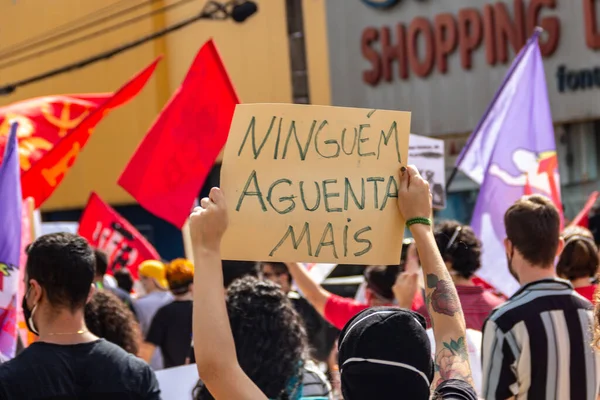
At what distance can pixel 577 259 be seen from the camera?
4.58 metres

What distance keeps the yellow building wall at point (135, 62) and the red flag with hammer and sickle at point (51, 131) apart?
966 cm

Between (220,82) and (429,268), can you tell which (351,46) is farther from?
(429,268)

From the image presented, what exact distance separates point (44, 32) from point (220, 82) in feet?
44.7

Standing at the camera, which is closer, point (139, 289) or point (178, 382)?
point (178, 382)

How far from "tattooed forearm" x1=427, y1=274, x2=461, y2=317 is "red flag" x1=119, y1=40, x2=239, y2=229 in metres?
4.23

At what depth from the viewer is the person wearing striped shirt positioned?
3.56 meters

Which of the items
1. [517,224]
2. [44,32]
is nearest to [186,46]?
[44,32]

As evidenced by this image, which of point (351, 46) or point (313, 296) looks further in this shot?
point (351, 46)

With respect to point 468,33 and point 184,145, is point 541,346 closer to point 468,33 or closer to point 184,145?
point 184,145

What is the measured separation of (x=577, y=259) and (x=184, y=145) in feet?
11.2

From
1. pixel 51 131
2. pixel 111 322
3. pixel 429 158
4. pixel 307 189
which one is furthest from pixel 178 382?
pixel 51 131

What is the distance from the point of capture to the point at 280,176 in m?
2.56

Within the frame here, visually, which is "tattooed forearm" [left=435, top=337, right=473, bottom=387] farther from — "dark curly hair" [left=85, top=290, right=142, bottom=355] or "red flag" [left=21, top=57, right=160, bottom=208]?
"red flag" [left=21, top=57, right=160, bottom=208]

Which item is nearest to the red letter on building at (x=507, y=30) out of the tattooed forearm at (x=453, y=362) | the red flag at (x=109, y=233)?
the red flag at (x=109, y=233)
